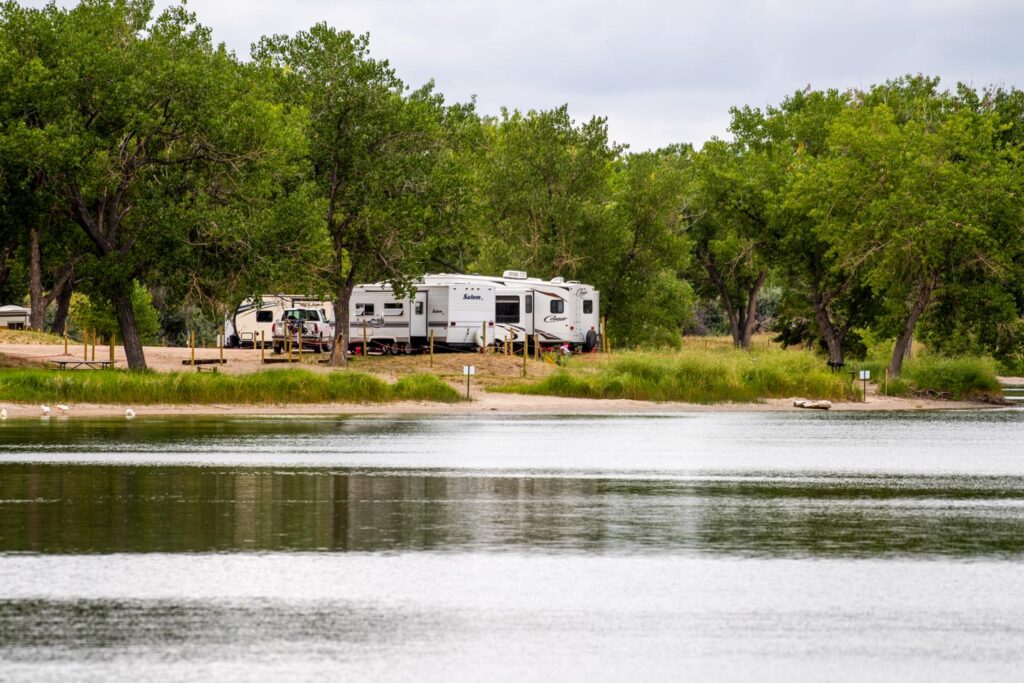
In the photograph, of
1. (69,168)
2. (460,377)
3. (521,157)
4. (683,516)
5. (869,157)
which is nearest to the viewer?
(683,516)

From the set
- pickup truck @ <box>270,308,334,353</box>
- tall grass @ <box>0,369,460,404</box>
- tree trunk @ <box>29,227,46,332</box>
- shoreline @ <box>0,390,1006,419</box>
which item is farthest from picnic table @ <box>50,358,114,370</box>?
pickup truck @ <box>270,308,334,353</box>

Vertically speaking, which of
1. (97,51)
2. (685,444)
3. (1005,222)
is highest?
(97,51)

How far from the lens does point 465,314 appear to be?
60969 mm

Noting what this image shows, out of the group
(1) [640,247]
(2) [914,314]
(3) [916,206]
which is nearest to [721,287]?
(1) [640,247]

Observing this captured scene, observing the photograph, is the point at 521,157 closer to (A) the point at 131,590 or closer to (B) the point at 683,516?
(B) the point at 683,516

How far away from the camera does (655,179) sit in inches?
3054

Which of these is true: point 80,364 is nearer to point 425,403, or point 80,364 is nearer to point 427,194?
point 425,403

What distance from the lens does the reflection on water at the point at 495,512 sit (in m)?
15.2

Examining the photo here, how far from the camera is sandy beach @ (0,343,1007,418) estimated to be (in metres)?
43.7

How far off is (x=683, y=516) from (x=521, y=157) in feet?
187

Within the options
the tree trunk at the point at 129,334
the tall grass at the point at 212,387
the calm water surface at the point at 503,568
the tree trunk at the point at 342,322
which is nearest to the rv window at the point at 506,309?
the tree trunk at the point at 342,322

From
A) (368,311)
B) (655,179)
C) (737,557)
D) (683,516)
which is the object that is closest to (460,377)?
(368,311)

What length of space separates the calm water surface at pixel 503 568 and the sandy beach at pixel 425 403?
16.9 m

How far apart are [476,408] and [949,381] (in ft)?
77.0
